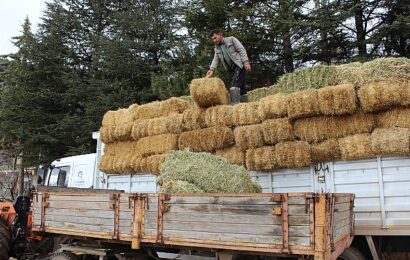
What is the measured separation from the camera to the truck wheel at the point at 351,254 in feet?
19.6

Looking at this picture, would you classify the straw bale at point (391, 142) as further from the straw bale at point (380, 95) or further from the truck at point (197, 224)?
the truck at point (197, 224)

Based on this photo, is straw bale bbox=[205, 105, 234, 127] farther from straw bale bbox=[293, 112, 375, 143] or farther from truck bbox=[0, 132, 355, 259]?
truck bbox=[0, 132, 355, 259]

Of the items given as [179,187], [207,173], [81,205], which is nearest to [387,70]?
[207,173]

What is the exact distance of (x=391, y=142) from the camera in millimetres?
6379

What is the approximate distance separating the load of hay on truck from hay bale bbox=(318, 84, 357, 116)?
0.06 feet

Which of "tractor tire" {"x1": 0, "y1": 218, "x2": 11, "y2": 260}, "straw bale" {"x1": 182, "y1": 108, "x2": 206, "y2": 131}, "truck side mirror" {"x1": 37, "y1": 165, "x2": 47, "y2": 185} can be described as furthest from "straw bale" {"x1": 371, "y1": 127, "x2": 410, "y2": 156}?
"truck side mirror" {"x1": 37, "y1": 165, "x2": 47, "y2": 185}

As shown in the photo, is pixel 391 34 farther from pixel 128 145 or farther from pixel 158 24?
pixel 158 24

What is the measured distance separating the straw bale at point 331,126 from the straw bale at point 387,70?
2.31ft

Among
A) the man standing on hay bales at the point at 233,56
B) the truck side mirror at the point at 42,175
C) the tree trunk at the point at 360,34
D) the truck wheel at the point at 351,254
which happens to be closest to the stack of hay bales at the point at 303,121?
the man standing on hay bales at the point at 233,56

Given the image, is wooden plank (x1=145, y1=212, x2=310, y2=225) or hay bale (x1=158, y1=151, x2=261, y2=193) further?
hay bale (x1=158, y1=151, x2=261, y2=193)

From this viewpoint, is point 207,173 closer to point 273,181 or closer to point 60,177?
point 273,181

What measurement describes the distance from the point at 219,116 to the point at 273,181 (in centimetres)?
177

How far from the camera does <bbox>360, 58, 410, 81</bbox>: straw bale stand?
6.90m

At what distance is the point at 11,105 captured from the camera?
25.2 meters
